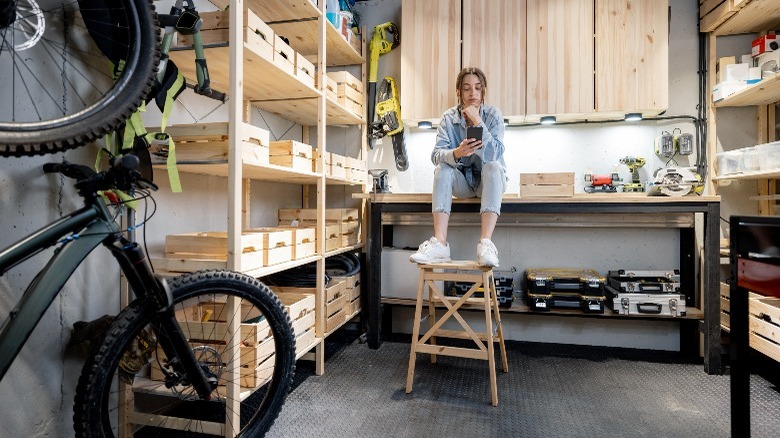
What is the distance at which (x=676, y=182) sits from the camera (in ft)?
7.81

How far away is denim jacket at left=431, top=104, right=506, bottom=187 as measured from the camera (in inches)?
90.4

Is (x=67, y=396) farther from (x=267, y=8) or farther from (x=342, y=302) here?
(x=267, y=8)

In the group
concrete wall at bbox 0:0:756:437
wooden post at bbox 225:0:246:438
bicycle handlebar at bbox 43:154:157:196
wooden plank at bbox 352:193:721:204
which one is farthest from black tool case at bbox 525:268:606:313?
bicycle handlebar at bbox 43:154:157:196

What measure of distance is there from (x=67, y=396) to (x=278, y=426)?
0.74 m

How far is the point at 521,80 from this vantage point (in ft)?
9.22

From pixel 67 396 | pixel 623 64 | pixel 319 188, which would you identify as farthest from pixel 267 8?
pixel 623 64

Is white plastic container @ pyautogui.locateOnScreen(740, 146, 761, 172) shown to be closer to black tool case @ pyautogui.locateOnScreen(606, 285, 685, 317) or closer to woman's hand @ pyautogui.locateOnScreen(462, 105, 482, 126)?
black tool case @ pyautogui.locateOnScreen(606, 285, 685, 317)

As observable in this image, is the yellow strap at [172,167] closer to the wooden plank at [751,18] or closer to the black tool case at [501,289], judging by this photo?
the black tool case at [501,289]

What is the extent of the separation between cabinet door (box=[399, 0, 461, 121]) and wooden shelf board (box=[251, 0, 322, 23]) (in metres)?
0.85

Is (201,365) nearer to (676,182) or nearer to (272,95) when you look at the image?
(272,95)

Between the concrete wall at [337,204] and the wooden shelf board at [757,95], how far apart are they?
0.13m

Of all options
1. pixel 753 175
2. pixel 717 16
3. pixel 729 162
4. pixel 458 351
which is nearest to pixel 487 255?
pixel 458 351

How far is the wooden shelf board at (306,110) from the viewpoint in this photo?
2.45 meters

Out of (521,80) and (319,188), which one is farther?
(521,80)
